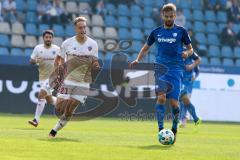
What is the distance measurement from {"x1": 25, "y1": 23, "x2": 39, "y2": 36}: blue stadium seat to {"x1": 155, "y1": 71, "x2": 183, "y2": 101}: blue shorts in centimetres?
1657

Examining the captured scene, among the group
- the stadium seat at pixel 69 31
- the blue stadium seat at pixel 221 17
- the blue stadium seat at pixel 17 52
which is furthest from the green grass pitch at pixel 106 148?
the blue stadium seat at pixel 221 17

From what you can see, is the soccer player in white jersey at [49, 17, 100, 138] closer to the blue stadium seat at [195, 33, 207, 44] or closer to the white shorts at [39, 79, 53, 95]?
the white shorts at [39, 79, 53, 95]

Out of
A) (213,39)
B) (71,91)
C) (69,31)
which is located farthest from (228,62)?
(71,91)

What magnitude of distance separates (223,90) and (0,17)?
9415mm

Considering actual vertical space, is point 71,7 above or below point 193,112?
above

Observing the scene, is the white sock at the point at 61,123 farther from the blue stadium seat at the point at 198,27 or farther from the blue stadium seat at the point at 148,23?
the blue stadium seat at the point at 198,27

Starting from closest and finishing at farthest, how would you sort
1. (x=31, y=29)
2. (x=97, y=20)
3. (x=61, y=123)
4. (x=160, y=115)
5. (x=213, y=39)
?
1. (x=160, y=115)
2. (x=61, y=123)
3. (x=31, y=29)
4. (x=97, y=20)
5. (x=213, y=39)

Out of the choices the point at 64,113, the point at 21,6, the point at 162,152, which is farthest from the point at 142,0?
the point at 162,152

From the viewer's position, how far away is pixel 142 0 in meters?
34.2

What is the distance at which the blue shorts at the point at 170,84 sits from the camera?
14242 mm

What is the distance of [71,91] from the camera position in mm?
15250

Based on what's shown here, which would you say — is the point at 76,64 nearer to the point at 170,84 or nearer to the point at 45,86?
the point at 170,84

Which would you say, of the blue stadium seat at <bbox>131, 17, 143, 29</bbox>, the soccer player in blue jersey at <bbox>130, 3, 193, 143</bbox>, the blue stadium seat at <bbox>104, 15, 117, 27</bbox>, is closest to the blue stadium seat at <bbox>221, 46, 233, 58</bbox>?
the blue stadium seat at <bbox>131, 17, 143, 29</bbox>

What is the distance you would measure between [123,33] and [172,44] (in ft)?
59.6
